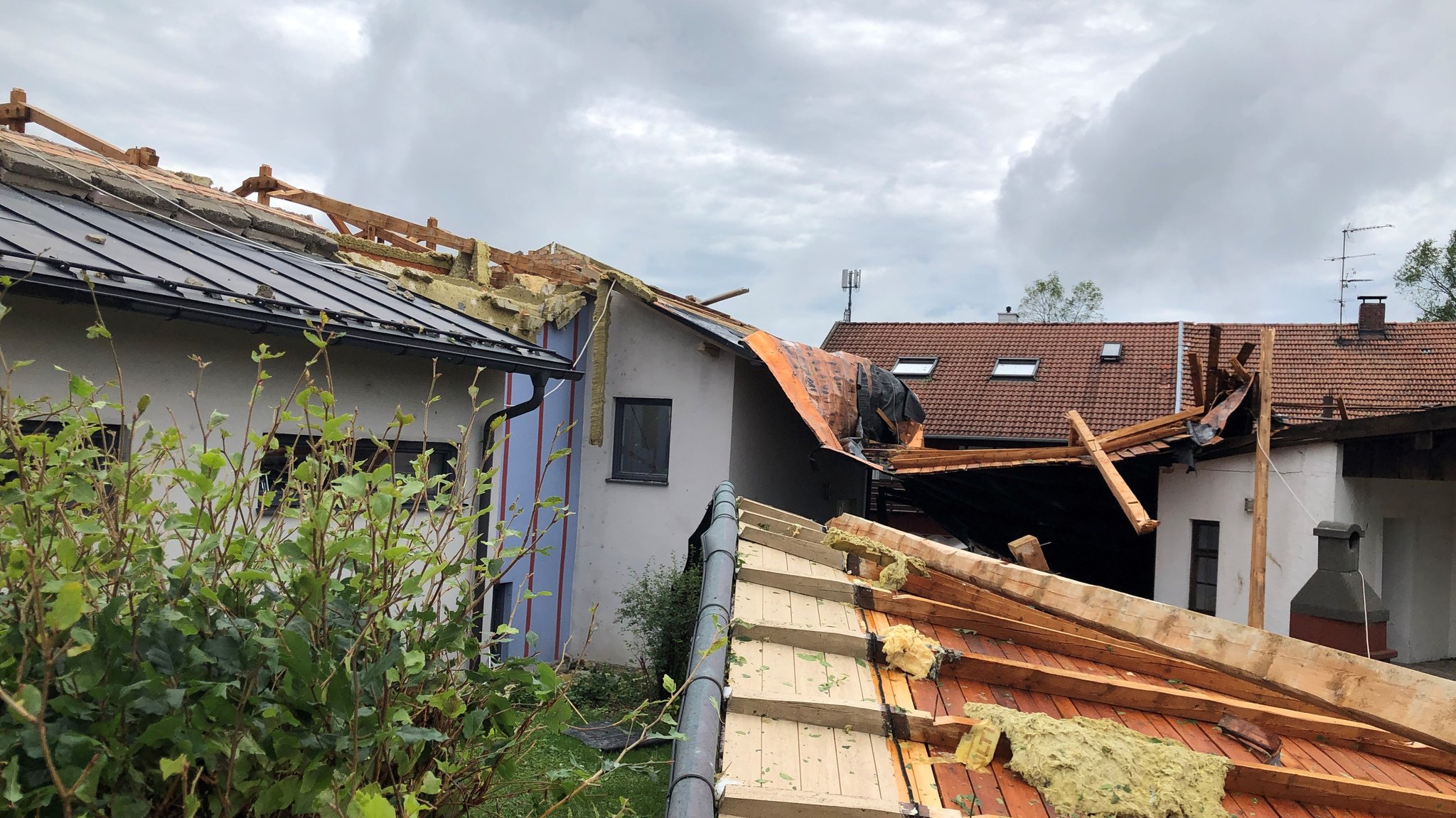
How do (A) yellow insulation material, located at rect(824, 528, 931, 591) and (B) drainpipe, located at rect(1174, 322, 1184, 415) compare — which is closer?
(A) yellow insulation material, located at rect(824, 528, 931, 591)

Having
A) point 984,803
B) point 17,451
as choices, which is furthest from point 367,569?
point 984,803

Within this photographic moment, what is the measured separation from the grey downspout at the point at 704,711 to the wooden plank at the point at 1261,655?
4.34ft

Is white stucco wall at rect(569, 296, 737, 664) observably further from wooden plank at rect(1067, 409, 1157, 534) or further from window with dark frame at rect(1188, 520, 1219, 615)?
window with dark frame at rect(1188, 520, 1219, 615)

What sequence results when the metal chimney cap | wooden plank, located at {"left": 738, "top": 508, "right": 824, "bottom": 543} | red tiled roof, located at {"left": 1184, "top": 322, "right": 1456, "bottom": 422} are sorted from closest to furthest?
wooden plank, located at {"left": 738, "top": 508, "right": 824, "bottom": 543}
the metal chimney cap
red tiled roof, located at {"left": 1184, "top": 322, "right": 1456, "bottom": 422}

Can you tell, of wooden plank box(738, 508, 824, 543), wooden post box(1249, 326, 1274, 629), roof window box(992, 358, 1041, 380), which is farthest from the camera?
roof window box(992, 358, 1041, 380)

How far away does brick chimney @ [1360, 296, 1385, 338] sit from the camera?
21234mm

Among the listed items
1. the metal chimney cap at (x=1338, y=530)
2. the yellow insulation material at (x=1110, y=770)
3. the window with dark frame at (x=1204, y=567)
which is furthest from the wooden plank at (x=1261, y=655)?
the window with dark frame at (x=1204, y=567)

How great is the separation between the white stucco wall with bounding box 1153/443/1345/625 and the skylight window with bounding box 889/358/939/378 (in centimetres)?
1019

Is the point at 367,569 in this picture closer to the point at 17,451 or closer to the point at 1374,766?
the point at 17,451

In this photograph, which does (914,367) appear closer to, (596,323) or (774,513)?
(596,323)

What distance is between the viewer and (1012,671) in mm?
3809

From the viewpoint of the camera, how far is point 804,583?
479cm

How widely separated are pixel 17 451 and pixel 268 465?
183 inches

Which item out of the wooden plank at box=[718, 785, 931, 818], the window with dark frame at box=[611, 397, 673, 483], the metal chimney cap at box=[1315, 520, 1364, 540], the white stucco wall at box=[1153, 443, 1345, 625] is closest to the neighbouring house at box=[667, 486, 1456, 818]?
the wooden plank at box=[718, 785, 931, 818]
